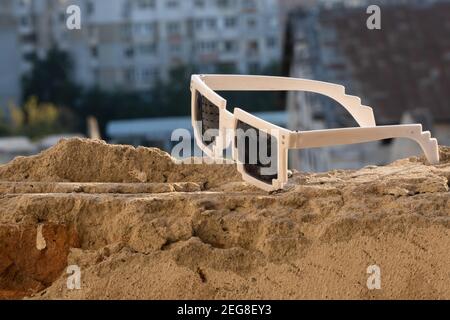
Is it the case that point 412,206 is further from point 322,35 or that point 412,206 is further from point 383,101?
point 322,35

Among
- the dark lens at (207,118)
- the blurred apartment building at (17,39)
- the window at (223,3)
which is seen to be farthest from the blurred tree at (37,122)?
the dark lens at (207,118)

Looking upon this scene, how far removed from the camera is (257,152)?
3.88 metres

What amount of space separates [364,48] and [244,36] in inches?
2087

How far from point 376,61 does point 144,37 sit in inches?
2128

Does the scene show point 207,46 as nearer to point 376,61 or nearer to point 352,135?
point 376,61

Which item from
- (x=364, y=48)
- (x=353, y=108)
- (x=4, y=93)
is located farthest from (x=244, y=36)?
(x=353, y=108)

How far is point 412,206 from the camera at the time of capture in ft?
12.0

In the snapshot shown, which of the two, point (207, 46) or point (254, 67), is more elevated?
point (207, 46)

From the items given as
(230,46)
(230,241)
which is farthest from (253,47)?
(230,241)

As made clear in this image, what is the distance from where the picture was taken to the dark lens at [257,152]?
3.81 m

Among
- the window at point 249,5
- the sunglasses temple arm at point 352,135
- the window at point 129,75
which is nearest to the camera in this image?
the sunglasses temple arm at point 352,135

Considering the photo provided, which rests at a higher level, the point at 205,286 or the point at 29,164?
the point at 29,164

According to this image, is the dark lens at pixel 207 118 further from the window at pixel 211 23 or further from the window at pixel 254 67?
the window at pixel 211 23

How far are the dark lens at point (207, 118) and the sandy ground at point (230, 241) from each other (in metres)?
0.53
